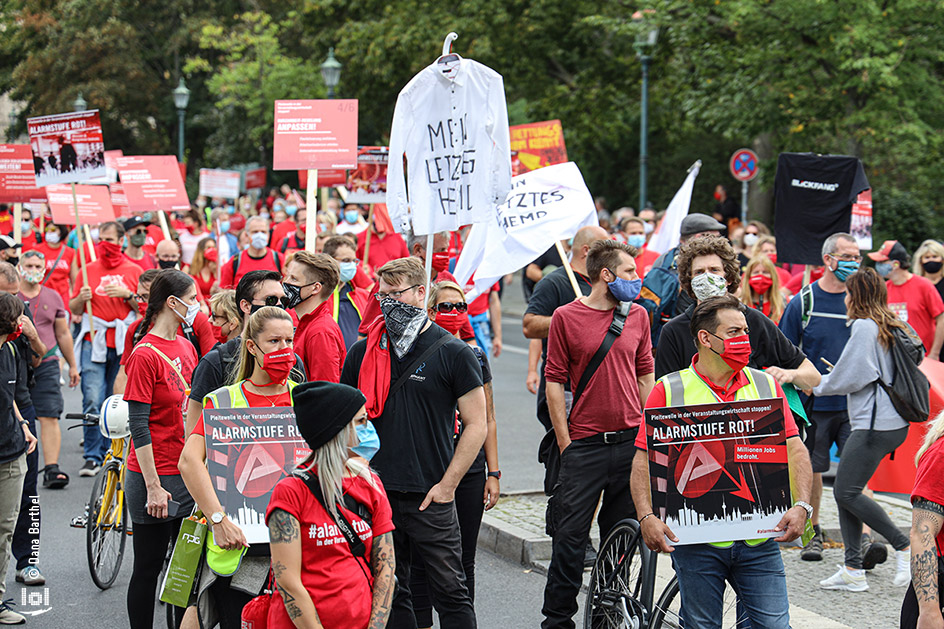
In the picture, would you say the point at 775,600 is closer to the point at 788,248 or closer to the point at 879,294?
the point at 879,294

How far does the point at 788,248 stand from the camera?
10688 mm

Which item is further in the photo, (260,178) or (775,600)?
(260,178)

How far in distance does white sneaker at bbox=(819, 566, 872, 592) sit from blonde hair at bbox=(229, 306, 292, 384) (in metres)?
3.91

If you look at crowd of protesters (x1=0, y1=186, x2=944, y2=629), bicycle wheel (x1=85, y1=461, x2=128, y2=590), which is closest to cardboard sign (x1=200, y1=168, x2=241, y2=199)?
crowd of protesters (x1=0, y1=186, x2=944, y2=629)

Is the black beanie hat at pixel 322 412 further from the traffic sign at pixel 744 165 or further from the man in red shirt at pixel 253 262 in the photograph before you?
the traffic sign at pixel 744 165

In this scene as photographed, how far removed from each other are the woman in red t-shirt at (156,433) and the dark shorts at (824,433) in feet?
14.1

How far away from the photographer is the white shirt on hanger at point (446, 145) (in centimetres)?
629

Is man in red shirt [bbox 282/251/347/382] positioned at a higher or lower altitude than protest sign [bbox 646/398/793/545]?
→ higher

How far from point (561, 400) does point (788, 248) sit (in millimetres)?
5675

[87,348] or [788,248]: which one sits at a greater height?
[788,248]

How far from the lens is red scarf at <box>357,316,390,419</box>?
4828mm

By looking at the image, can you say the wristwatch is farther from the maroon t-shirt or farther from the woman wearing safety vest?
the woman wearing safety vest

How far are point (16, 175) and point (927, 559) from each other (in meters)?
10.8

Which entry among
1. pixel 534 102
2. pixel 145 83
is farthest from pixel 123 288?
pixel 145 83
